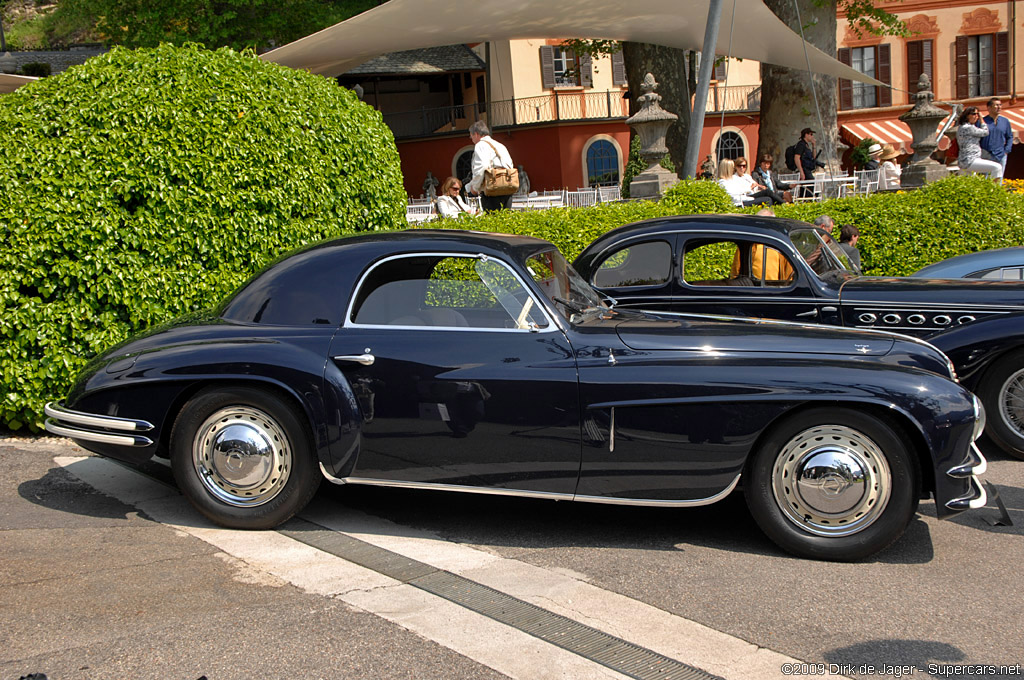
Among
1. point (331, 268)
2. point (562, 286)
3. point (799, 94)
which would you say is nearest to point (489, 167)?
point (562, 286)

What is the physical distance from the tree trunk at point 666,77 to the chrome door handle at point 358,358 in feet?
52.1

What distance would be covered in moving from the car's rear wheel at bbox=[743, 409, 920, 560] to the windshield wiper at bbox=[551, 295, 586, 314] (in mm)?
1263

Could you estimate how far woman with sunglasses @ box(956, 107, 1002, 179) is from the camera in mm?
16422

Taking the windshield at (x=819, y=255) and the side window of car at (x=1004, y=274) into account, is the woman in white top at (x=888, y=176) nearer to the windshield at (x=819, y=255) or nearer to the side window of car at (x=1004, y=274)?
the side window of car at (x=1004, y=274)

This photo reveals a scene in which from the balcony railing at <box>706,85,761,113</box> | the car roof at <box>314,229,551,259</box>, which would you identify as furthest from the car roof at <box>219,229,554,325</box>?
the balcony railing at <box>706,85,761,113</box>

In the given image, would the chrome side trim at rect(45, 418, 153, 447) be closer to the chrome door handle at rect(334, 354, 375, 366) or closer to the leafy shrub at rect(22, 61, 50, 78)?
the chrome door handle at rect(334, 354, 375, 366)

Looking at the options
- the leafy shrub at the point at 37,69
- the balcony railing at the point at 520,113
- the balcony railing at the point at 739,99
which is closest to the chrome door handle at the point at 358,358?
the leafy shrub at the point at 37,69

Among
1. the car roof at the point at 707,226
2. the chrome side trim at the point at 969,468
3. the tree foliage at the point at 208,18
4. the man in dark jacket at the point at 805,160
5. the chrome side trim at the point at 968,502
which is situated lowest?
the chrome side trim at the point at 968,502

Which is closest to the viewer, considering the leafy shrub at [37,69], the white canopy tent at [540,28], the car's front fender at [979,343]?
the car's front fender at [979,343]

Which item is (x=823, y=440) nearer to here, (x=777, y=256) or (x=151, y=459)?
Result: (x=777, y=256)

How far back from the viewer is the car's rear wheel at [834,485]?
4.67m

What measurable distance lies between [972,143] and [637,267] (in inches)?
452

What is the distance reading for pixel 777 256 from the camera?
24.7 feet

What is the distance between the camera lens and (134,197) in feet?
24.1
